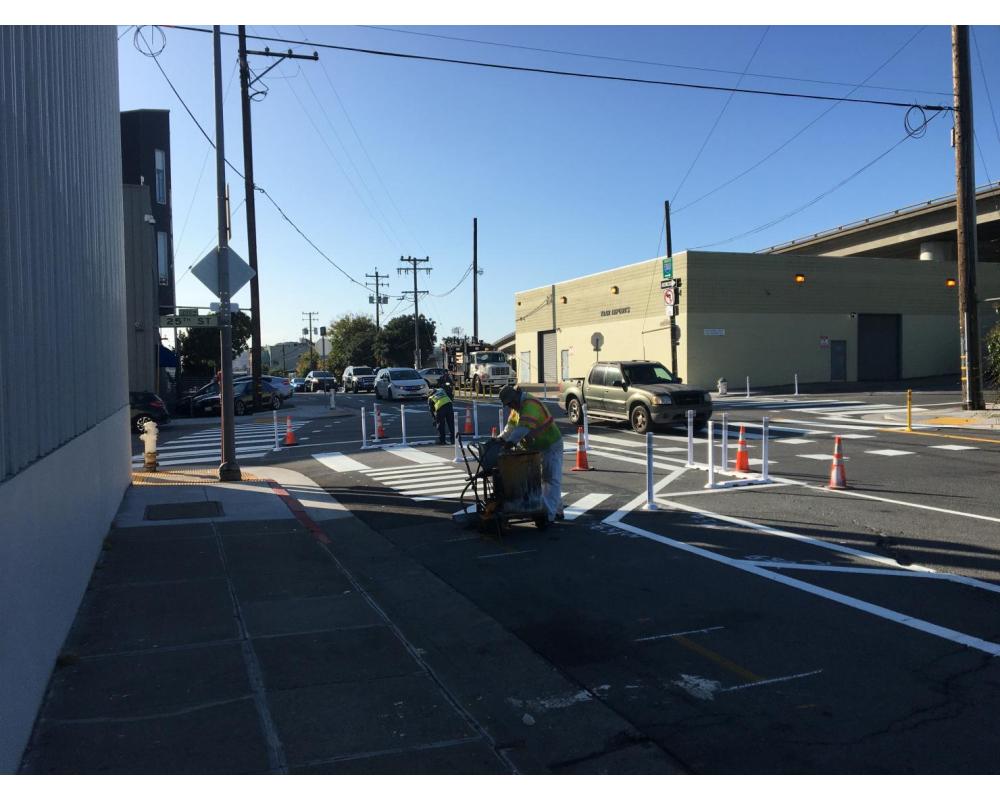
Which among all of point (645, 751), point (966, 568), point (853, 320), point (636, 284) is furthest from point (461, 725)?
point (853, 320)

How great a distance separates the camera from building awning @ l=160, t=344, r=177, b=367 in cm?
3931

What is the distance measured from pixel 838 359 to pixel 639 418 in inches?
1127

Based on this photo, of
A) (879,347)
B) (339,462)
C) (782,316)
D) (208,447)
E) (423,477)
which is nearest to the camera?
(423,477)

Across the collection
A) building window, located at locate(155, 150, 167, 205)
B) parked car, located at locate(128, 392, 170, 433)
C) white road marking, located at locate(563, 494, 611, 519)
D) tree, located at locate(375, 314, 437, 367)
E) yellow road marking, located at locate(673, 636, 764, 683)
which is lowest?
yellow road marking, located at locate(673, 636, 764, 683)

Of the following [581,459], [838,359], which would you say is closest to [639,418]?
[581,459]

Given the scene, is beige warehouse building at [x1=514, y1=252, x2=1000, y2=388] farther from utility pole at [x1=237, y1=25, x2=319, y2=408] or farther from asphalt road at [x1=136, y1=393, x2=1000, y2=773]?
asphalt road at [x1=136, y1=393, x2=1000, y2=773]

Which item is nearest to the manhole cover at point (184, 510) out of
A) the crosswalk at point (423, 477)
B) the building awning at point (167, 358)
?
the crosswalk at point (423, 477)

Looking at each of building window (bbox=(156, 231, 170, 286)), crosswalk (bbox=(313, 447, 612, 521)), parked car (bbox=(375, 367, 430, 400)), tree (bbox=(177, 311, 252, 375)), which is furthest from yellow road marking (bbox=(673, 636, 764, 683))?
tree (bbox=(177, 311, 252, 375))

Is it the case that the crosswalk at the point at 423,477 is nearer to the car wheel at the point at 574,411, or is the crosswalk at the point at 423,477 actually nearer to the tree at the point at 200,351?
the car wheel at the point at 574,411

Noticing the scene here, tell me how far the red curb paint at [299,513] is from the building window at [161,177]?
3757 centimetres

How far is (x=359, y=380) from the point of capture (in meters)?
58.5

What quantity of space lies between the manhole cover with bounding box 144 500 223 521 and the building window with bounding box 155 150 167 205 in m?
39.0

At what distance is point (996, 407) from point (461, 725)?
2460 cm

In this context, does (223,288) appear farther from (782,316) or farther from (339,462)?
(782,316)
